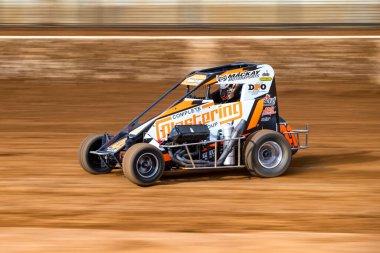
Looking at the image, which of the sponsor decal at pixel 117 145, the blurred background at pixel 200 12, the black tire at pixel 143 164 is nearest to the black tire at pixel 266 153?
the black tire at pixel 143 164

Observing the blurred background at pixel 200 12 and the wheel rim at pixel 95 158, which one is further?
the blurred background at pixel 200 12

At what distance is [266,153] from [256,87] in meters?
0.98

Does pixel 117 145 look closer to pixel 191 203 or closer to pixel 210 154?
pixel 210 154

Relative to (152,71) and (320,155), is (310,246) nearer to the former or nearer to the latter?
(320,155)

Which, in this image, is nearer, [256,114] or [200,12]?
[256,114]

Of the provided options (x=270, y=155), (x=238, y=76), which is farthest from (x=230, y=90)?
(x=270, y=155)

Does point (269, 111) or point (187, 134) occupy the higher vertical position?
point (269, 111)

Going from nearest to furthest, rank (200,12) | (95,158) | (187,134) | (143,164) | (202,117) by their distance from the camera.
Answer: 1. (143,164)
2. (187,134)
3. (202,117)
4. (95,158)
5. (200,12)

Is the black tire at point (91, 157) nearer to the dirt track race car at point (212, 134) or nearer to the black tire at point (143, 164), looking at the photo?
the dirt track race car at point (212, 134)

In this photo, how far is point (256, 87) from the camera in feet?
37.6

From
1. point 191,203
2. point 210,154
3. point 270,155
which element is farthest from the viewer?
point 270,155

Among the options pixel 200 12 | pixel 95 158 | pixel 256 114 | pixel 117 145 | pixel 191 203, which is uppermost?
pixel 200 12

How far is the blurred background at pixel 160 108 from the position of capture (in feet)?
27.1

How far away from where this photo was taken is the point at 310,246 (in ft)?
23.7
